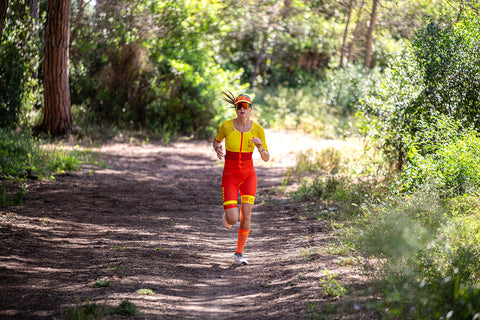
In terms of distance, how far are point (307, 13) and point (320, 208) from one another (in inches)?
603

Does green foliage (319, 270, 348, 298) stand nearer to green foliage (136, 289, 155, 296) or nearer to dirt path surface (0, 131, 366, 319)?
dirt path surface (0, 131, 366, 319)

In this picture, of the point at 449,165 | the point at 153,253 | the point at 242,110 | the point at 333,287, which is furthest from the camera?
the point at 449,165

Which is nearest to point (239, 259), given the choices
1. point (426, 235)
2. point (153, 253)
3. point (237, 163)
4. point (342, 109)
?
point (153, 253)

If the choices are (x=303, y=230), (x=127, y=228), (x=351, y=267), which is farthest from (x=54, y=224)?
(x=351, y=267)

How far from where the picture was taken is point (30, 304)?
460 cm

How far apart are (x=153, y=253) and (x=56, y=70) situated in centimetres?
908

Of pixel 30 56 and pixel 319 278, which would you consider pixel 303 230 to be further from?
pixel 30 56

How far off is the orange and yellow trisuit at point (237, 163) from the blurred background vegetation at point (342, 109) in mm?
1482

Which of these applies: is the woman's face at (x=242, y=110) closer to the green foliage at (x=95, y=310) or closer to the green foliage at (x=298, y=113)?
the green foliage at (x=95, y=310)

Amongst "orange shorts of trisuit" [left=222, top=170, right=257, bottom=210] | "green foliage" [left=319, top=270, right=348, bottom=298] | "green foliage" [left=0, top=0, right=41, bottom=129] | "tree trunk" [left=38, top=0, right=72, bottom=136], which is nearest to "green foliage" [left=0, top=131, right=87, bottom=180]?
"green foliage" [left=0, top=0, right=41, bottom=129]

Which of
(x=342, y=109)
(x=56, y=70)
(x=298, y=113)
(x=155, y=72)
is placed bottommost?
(x=298, y=113)

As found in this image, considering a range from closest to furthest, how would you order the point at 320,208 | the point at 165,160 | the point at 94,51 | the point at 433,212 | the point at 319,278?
the point at 319,278, the point at 433,212, the point at 320,208, the point at 165,160, the point at 94,51

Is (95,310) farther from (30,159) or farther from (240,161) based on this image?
(30,159)

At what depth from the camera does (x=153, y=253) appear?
654 centimetres
